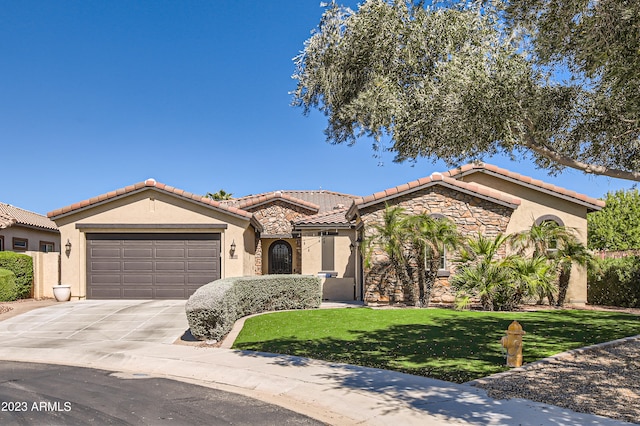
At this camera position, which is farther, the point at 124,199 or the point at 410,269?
the point at 124,199

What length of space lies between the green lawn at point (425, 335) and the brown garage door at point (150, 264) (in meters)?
5.96

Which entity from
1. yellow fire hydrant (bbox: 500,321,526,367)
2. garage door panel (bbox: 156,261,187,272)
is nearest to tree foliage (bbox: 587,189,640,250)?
garage door panel (bbox: 156,261,187,272)

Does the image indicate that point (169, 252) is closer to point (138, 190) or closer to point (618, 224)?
point (138, 190)

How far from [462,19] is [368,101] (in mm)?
2221

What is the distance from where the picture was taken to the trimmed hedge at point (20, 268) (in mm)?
20734

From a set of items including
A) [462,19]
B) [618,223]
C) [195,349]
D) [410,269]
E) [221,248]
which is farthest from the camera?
[618,223]

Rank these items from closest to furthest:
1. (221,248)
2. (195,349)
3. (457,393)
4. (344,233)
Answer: (457,393), (195,349), (221,248), (344,233)

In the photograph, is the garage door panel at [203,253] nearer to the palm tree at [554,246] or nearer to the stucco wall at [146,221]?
the stucco wall at [146,221]

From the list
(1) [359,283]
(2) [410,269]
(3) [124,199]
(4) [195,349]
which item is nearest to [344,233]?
(1) [359,283]

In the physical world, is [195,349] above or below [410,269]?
below

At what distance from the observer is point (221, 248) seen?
2075cm

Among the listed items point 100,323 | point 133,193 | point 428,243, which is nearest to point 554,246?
point 428,243

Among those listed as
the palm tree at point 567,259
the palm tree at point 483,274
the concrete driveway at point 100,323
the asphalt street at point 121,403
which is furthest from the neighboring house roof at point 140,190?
the palm tree at point 567,259

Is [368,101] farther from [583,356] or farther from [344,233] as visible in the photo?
[344,233]
